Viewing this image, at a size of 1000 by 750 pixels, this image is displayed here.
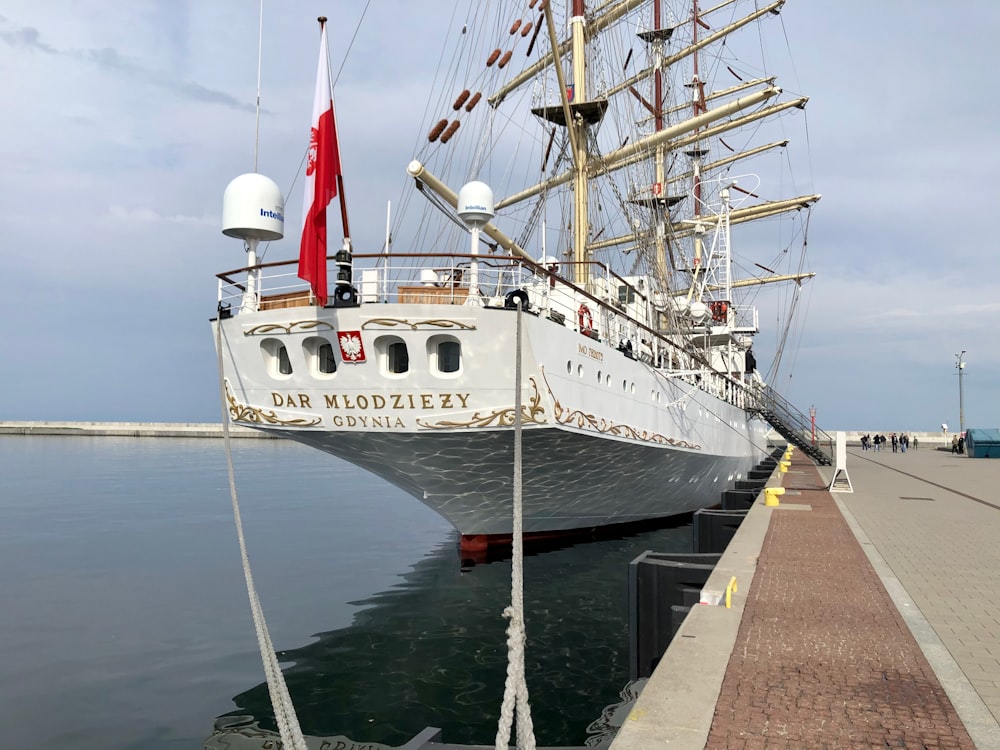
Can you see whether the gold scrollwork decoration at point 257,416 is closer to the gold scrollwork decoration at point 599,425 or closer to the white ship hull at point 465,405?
the white ship hull at point 465,405

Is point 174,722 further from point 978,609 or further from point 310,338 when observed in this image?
point 978,609

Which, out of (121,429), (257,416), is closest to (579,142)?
(257,416)

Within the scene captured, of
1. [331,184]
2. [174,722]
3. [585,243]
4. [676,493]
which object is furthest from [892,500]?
[174,722]

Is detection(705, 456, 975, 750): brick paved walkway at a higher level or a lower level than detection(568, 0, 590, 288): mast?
lower

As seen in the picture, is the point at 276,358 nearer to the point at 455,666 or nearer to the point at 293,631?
the point at 293,631

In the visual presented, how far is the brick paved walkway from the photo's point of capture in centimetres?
405

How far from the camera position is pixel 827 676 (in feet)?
16.3

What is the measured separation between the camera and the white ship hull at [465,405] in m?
11.4

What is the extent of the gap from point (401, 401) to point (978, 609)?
8.29m

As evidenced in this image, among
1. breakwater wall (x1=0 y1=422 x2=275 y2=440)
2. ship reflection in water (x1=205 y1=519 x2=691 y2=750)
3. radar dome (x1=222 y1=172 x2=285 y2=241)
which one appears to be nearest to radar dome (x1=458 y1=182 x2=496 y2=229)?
radar dome (x1=222 y1=172 x2=285 y2=241)

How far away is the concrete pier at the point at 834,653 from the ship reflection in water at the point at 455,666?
0.99 metres

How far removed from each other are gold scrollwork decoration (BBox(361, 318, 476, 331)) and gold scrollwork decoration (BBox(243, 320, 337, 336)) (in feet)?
2.70

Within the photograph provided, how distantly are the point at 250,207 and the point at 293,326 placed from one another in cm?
205

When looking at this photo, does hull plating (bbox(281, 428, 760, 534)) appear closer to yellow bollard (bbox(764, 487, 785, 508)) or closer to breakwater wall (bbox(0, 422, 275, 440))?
yellow bollard (bbox(764, 487, 785, 508))
